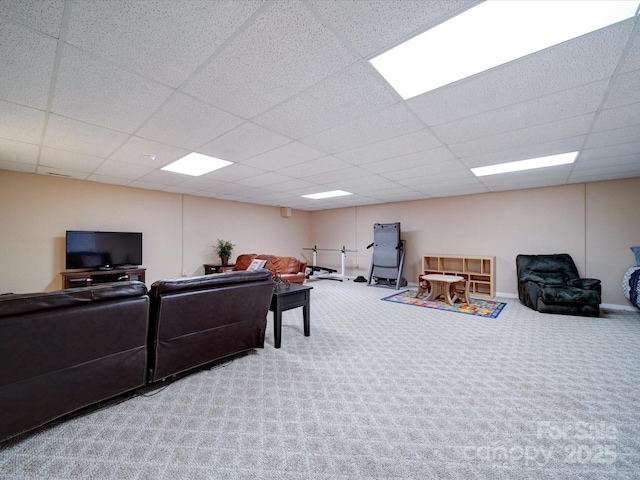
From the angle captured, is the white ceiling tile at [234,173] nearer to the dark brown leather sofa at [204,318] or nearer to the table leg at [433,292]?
the dark brown leather sofa at [204,318]

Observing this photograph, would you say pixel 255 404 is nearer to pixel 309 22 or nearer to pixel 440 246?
pixel 309 22

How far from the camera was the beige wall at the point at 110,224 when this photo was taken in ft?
13.8

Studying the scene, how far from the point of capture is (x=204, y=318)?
2.27 meters

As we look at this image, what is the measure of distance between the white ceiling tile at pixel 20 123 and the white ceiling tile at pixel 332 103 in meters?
1.95

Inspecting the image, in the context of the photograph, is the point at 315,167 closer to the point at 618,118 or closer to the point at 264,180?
the point at 264,180

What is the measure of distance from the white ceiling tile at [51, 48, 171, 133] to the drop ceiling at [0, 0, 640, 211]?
12mm

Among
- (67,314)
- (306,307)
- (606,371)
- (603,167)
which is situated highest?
(603,167)

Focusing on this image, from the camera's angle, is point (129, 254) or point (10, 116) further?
point (129, 254)

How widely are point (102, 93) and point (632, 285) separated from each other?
7.27 meters

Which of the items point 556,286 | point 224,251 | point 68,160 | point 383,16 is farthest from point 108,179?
point 556,286

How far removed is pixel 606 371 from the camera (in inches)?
93.7

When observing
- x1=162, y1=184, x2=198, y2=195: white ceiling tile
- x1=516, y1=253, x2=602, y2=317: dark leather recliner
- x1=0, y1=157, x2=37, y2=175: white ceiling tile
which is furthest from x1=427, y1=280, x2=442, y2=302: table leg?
x1=0, y1=157, x2=37, y2=175: white ceiling tile

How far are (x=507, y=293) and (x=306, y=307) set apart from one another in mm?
4934

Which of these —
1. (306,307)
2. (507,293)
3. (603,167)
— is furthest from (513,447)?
(507,293)
